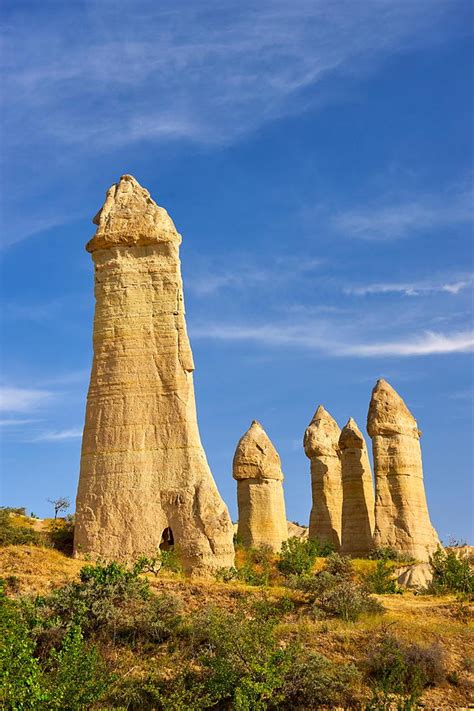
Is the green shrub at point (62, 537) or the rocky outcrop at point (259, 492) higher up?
the rocky outcrop at point (259, 492)

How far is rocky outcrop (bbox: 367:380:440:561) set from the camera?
3206cm

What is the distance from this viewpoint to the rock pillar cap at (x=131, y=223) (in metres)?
23.7

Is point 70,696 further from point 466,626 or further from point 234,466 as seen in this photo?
point 234,466

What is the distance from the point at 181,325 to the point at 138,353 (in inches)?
51.1

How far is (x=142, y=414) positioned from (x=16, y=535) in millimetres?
4337

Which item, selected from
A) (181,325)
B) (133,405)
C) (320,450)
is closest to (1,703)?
(133,405)

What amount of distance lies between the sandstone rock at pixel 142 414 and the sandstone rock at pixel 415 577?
6.90 m

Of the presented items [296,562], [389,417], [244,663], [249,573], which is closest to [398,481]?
[389,417]

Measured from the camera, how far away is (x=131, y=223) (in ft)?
78.2

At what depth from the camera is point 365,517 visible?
3547 centimetres

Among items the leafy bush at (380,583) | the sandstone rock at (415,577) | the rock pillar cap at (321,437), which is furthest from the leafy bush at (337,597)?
the rock pillar cap at (321,437)

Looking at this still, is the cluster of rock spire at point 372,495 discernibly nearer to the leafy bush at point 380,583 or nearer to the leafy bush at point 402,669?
the leafy bush at point 380,583

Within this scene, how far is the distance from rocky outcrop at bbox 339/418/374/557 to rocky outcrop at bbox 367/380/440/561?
6.16 feet

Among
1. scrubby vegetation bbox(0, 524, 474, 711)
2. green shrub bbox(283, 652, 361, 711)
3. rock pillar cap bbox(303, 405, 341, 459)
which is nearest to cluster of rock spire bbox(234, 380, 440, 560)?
rock pillar cap bbox(303, 405, 341, 459)
